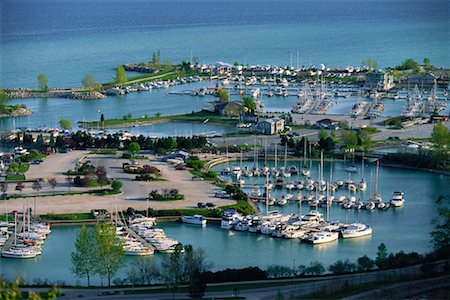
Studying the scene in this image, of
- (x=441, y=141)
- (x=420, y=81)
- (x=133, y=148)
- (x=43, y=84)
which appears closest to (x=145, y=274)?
(x=133, y=148)

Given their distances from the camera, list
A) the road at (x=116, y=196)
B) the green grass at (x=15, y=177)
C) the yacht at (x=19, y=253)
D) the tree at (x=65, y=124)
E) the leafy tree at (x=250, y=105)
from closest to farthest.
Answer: the yacht at (x=19, y=253) < the road at (x=116, y=196) < the green grass at (x=15, y=177) < the tree at (x=65, y=124) < the leafy tree at (x=250, y=105)

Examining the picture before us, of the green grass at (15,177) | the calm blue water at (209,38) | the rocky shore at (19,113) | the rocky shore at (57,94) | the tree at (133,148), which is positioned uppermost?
the calm blue water at (209,38)

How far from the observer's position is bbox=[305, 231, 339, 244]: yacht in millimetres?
13211

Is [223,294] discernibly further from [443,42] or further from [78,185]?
[443,42]

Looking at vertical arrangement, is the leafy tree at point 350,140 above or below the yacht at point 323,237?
above

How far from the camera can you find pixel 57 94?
25734mm

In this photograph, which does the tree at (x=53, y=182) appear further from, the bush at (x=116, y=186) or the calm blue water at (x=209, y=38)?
the calm blue water at (x=209, y=38)

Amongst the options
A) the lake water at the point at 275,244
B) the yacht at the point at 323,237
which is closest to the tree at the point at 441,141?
the lake water at the point at 275,244

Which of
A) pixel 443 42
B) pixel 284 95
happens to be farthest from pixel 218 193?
pixel 443 42

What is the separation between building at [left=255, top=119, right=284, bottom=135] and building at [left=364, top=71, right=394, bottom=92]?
255 inches

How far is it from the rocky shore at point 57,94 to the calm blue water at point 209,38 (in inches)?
73.8

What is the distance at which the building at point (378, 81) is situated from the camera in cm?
2600

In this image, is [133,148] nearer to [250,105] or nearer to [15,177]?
[15,177]

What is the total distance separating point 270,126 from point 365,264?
8.26m
